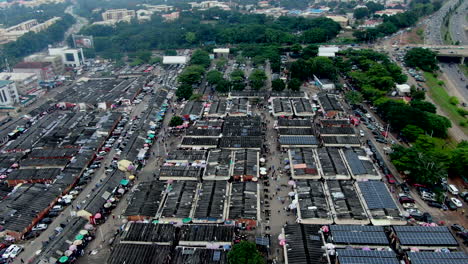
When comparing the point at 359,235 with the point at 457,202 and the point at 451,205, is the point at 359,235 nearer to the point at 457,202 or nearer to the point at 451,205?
the point at 451,205

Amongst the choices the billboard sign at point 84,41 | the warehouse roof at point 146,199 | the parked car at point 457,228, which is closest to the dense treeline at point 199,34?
the billboard sign at point 84,41

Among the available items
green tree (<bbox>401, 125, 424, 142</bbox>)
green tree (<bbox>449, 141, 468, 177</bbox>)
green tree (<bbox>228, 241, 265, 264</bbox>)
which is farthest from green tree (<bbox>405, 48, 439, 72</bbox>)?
green tree (<bbox>228, 241, 265, 264</bbox>)

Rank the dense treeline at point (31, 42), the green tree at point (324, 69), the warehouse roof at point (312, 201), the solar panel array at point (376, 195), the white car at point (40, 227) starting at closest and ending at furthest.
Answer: the warehouse roof at point (312, 201), the white car at point (40, 227), the solar panel array at point (376, 195), the green tree at point (324, 69), the dense treeline at point (31, 42)

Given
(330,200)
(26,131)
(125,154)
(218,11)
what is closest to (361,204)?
(330,200)

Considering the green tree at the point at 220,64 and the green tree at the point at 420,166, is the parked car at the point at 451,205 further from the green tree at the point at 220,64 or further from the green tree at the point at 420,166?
the green tree at the point at 220,64

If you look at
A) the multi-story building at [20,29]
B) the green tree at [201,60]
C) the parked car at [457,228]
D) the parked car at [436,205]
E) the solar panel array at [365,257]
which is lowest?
the parked car at [457,228]

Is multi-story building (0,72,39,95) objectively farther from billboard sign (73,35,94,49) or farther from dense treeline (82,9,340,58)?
billboard sign (73,35,94,49)

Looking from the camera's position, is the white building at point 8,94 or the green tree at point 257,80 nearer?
the white building at point 8,94
